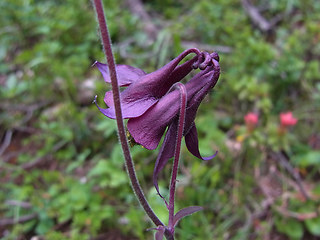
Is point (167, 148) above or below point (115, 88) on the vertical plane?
below

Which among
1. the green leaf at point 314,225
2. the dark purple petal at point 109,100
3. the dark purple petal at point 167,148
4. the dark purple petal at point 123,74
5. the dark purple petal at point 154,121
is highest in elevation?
the dark purple petal at point 123,74

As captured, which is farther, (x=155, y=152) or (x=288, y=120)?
(x=155, y=152)

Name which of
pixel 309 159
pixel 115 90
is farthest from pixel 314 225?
pixel 115 90

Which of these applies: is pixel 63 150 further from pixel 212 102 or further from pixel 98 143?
pixel 212 102

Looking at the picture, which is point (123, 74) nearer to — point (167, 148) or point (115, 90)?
point (115, 90)

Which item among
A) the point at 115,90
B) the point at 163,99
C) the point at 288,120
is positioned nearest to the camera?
the point at 115,90

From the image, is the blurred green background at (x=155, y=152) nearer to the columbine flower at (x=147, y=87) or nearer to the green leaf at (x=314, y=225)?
the green leaf at (x=314, y=225)

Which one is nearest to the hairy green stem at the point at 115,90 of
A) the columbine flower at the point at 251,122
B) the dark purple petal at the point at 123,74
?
the dark purple petal at the point at 123,74
